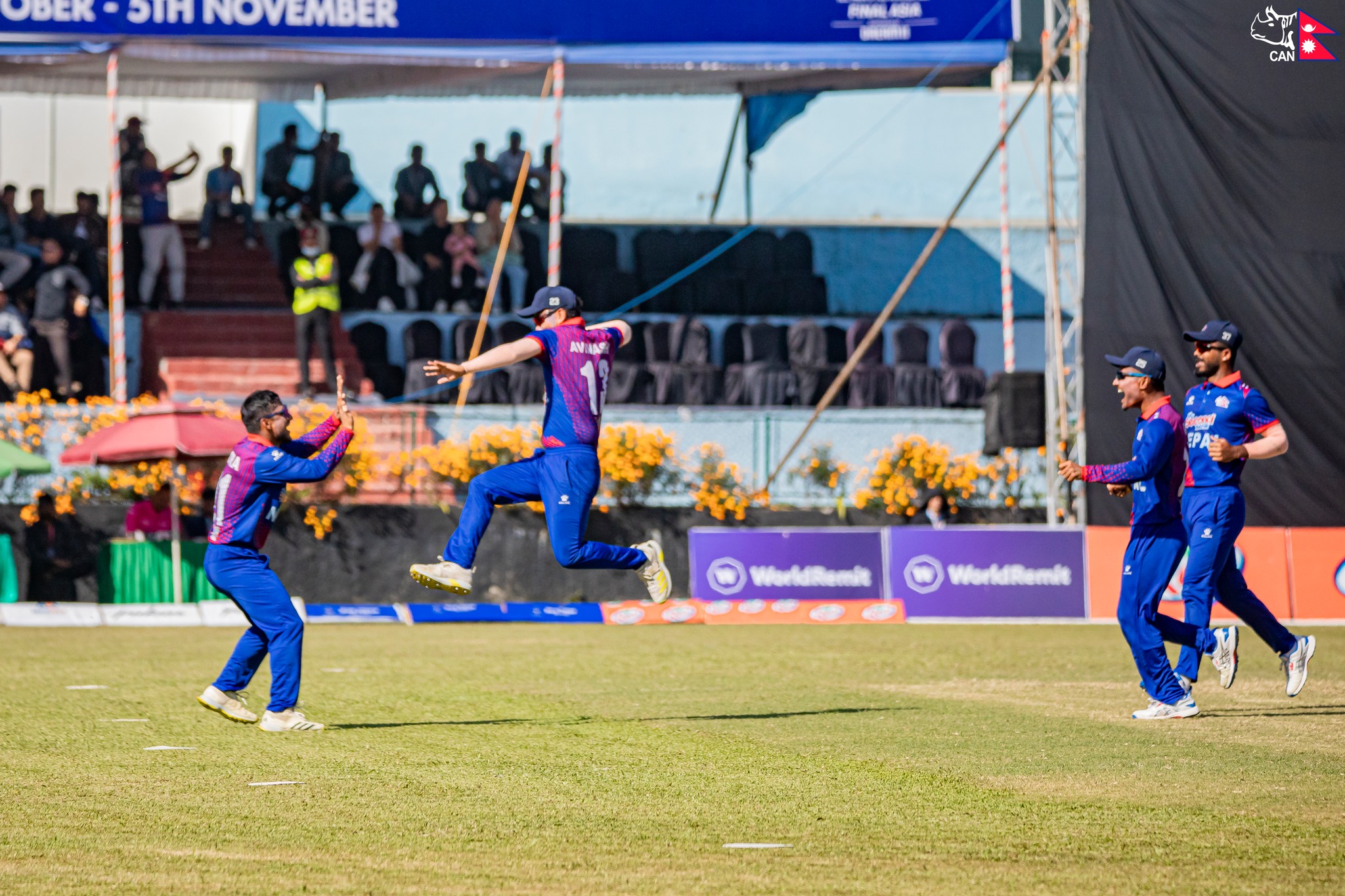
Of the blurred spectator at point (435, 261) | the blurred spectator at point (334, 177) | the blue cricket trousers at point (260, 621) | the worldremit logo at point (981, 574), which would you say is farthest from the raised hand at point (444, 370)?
the blurred spectator at point (334, 177)

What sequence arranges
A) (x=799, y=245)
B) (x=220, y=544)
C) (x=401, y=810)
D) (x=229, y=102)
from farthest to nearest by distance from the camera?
(x=229, y=102) → (x=799, y=245) → (x=220, y=544) → (x=401, y=810)

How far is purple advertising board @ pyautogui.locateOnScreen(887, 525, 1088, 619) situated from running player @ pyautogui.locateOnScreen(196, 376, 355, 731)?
11.2 m

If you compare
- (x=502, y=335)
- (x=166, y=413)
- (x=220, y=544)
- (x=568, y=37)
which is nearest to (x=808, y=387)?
(x=502, y=335)

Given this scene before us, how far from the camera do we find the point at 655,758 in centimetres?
850

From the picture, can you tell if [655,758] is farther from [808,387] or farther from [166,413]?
[808,387]

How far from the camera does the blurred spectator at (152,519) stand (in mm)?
20938

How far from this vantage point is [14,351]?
80.0ft

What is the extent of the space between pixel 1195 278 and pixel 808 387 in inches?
305

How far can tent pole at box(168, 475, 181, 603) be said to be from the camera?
20.0 m

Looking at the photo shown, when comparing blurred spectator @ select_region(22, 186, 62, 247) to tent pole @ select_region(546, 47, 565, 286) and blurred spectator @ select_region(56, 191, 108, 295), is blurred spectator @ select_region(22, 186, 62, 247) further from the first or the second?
tent pole @ select_region(546, 47, 565, 286)

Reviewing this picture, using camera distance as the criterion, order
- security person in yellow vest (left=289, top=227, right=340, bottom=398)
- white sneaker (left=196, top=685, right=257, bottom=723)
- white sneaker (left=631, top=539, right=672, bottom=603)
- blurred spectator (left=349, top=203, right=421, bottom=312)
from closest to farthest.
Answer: white sneaker (left=196, top=685, right=257, bottom=723)
white sneaker (left=631, top=539, right=672, bottom=603)
security person in yellow vest (left=289, top=227, right=340, bottom=398)
blurred spectator (left=349, top=203, right=421, bottom=312)

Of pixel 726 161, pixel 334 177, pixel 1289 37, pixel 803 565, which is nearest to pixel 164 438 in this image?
pixel 803 565

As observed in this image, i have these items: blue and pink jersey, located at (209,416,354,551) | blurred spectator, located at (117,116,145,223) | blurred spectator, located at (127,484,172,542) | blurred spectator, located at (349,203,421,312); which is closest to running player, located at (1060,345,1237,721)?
blue and pink jersey, located at (209,416,354,551)

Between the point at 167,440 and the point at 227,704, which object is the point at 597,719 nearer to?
the point at 227,704
